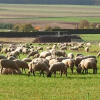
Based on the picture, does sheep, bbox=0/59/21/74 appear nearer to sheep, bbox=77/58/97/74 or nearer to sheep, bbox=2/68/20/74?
sheep, bbox=2/68/20/74

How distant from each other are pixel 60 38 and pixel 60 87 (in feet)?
179

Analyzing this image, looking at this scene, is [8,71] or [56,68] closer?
[56,68]

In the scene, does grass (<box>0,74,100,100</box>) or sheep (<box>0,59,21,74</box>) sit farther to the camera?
sheep (<box>0,59,21,74</box>)

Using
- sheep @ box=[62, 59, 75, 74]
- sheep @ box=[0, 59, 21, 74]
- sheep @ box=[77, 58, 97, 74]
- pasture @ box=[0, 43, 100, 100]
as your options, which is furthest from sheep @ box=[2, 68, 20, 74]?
sheep @ box=[77, 58, 97, 74]

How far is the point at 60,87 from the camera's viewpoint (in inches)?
832

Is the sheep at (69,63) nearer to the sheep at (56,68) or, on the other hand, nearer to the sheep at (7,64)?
the sheep at (56,68)

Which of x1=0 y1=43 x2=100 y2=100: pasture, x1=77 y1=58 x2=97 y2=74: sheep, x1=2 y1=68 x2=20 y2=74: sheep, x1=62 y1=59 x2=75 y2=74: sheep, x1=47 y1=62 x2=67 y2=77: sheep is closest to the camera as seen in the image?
x1=0 y1=43 x2=100 y2=100: pasture

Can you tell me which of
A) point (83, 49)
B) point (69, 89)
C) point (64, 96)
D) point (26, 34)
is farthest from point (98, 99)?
point (26, 34)

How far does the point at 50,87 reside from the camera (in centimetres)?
2108

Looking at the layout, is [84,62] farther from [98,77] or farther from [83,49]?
[83,49]

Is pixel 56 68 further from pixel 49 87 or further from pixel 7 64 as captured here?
pixel 49 87

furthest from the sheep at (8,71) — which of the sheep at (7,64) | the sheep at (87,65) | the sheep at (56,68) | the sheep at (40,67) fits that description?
the sheep at (87,65)

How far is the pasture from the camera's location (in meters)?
18.8

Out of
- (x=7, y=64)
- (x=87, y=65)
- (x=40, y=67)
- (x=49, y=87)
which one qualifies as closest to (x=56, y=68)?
(x=40, y=67)
